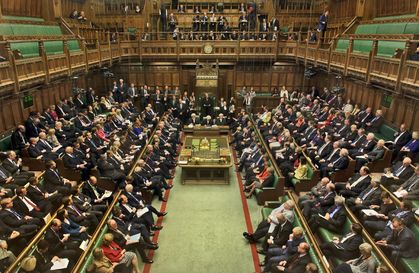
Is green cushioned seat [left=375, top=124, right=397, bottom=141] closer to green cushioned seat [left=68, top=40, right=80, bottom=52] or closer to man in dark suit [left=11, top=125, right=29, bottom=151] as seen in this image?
man in dark suit [left=11, top=125, right=29, bottom=151]

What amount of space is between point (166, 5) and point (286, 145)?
12.6 m

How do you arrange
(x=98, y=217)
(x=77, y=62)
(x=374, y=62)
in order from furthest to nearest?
(x=77, y=62)
(x=374, y=62)
(x=98, y=217)

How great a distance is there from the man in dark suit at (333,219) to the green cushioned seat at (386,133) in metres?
4.25

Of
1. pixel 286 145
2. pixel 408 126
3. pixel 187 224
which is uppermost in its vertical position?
pixel 408 126

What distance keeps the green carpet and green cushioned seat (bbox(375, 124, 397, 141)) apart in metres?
4.40

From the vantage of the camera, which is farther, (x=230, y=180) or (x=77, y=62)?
(x=77, y=62)

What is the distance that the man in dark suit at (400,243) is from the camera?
4.76m

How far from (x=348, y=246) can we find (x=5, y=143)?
8.51 m

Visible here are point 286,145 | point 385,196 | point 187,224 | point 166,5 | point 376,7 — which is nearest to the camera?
point 385,196

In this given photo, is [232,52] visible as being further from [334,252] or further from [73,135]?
[334,252]

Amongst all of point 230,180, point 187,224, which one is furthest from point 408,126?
point 187,224

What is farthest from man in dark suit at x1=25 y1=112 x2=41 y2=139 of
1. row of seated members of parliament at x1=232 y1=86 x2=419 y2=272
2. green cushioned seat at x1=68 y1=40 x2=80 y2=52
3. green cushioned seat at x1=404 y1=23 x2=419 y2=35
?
green cushioned seat at x1=404 y1=23 x2=419 y2=35

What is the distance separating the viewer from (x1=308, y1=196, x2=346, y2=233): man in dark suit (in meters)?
5.95

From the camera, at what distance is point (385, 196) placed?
5.84m
